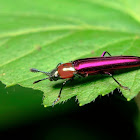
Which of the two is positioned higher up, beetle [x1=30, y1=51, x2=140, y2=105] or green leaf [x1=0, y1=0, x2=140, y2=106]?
green leaf [x1=0, y1=0, x2=140, y2=106]

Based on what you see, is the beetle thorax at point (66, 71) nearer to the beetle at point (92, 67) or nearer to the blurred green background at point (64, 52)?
the beetle at point (92, 67)

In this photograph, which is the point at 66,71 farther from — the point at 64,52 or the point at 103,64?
the point at 64,52

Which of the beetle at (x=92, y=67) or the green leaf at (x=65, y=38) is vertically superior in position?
the green leaf at (x=65, y=38)

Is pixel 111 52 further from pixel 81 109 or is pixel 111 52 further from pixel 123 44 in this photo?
pixel 81 109

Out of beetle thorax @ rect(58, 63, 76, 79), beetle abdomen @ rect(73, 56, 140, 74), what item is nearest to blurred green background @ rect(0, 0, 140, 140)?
beetle thorax @ rect(58, 63, 76, 79)

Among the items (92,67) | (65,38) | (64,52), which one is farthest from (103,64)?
(65,38)

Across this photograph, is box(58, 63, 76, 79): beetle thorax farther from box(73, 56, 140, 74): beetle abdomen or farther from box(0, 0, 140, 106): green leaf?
box(0, 0, 140, 106): green leaf

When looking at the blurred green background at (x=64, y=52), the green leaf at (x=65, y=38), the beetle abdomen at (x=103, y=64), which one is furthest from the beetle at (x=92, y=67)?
the blurred green background at (x=64, y=52)

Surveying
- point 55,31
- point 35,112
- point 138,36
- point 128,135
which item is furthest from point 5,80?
point 138,36

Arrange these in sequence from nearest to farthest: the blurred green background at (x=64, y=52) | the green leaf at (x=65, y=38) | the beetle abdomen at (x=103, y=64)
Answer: the beetle abdomen at (x=103, y=64)
the green leaf at (x=65, y=38)
the blurred green background at (x=64, y=52)
